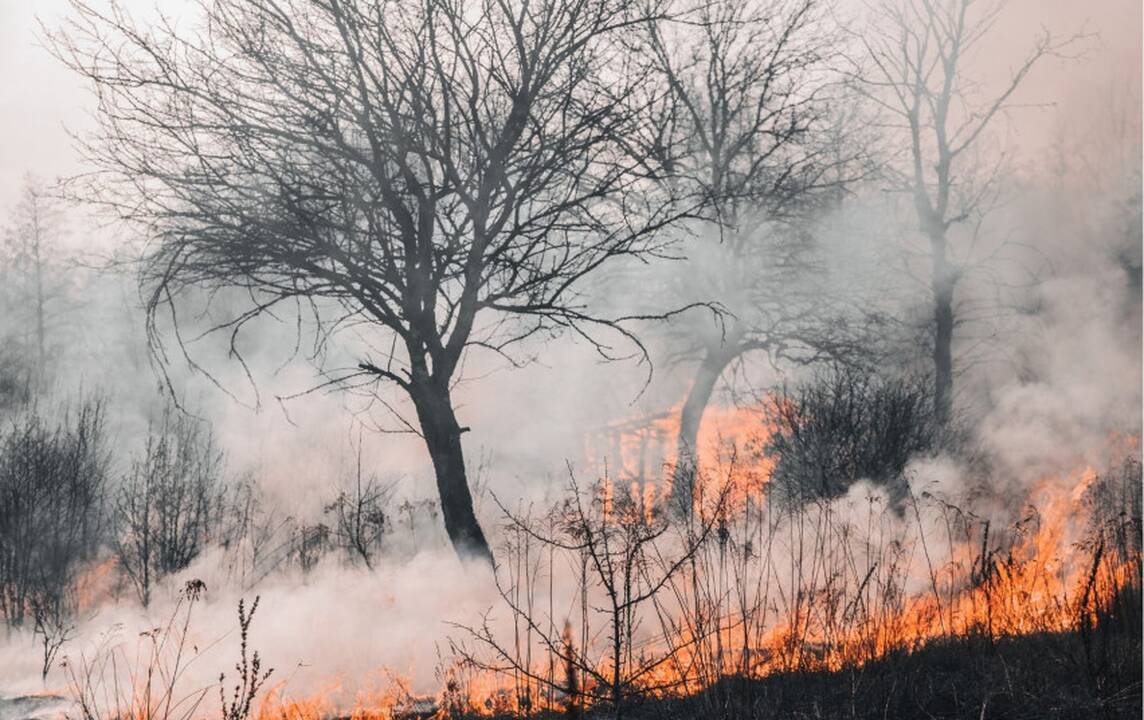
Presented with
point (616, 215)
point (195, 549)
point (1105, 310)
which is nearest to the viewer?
point (195, 549)

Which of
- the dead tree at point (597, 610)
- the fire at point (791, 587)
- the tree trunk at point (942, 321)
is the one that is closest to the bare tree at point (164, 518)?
the dead tree at point (597, 610)

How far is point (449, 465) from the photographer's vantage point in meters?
6.30

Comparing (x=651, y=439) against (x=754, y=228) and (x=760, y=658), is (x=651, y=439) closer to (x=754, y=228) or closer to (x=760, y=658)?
(x=754, y=228)

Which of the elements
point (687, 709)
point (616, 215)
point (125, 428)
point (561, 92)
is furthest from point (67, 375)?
point (687, 709)

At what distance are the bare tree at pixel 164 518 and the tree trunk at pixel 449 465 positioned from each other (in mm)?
4451

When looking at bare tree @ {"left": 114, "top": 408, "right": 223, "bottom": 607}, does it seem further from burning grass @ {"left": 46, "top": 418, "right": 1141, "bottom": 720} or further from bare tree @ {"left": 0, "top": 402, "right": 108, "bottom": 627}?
burning grass @ {"left": 46, "top": 418, "right": 1141, "bottom": 720}

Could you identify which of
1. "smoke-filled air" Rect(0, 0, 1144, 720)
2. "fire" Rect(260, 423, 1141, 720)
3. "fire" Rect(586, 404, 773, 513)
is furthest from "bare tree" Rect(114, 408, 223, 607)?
"fire" Rect(586, 404, 773, 513)

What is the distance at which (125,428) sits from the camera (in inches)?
645

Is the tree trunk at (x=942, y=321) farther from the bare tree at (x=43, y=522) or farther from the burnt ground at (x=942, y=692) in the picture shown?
the bare tree at (x=43, y=522)

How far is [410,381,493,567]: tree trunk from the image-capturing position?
6207mm

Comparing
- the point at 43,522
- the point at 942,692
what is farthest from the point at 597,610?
the point at 43,522

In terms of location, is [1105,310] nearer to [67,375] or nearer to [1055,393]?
[1055,393]

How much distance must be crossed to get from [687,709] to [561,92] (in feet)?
12.8

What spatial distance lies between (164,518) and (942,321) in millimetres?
12028
